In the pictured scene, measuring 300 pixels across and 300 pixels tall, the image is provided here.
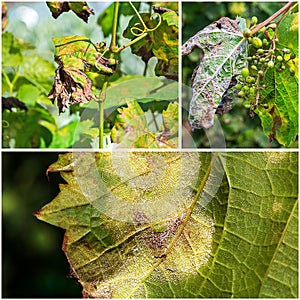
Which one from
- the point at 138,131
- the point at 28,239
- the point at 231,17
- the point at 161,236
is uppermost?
the point at 231,17

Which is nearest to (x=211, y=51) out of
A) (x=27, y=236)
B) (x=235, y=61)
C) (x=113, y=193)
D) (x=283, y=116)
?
(x=235, y=61)

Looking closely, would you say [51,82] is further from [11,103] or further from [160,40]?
[160,40]

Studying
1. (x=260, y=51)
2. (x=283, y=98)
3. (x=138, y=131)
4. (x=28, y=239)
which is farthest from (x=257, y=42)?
(x=28, y=239)

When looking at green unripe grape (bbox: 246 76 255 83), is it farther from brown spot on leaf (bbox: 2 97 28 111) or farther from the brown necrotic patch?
brown spot on leaf (bbox: 2 97 28 111)

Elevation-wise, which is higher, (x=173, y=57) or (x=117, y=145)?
(x=173, y=57)

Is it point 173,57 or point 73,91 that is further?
point 173,57

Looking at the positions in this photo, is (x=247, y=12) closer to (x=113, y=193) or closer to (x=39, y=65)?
(x=39, y=65)

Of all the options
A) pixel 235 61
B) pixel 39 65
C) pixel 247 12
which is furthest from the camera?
pixel 247 12

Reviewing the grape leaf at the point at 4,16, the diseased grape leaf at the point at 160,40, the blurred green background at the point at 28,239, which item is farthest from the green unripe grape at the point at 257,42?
the blurred green background at the point at 28,239
